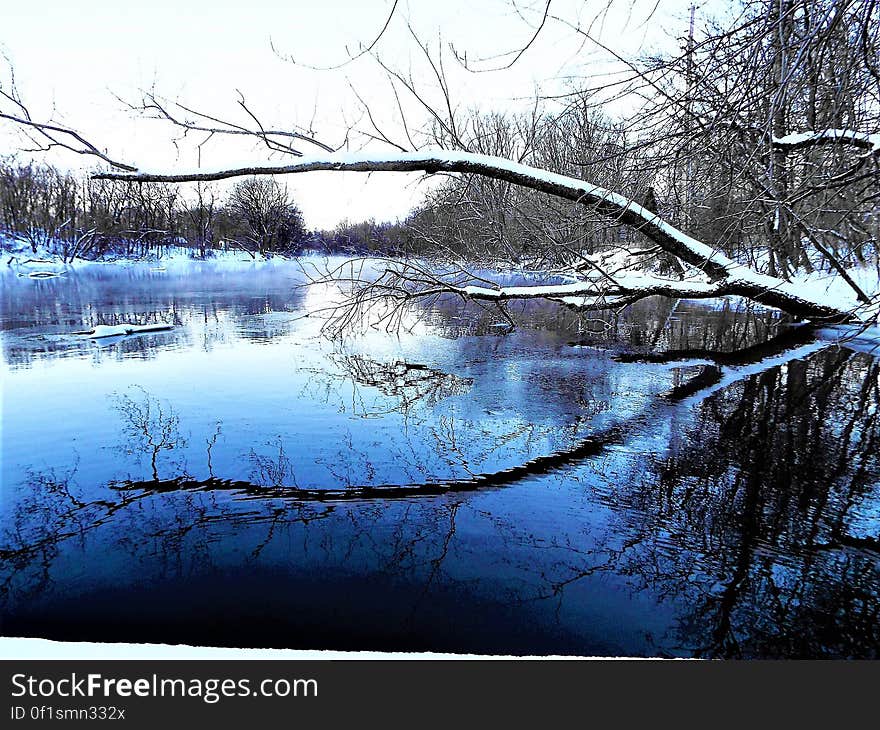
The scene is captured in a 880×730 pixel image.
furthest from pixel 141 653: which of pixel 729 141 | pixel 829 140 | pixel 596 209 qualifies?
pixel 596 209

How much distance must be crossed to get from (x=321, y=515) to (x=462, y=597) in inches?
57.3

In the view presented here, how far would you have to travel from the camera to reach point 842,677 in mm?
2482

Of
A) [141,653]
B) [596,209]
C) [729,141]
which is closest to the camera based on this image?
[141,653]

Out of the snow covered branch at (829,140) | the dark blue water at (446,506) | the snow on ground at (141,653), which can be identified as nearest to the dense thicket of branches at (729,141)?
the snow covered branch at (829,140)

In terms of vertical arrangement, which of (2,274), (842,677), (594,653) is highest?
(2,274)

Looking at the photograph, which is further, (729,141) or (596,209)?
(596,209)

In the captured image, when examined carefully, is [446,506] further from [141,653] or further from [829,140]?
[829,140]

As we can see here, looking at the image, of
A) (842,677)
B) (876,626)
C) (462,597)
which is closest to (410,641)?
(462,597)

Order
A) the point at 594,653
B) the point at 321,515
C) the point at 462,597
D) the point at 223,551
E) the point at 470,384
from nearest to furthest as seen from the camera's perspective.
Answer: the point at 594,653
the point at 462,597
the point at 223,551
the point at 321,515
the point at 470,384

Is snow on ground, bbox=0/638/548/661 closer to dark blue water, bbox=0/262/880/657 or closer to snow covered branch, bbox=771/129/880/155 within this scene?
dark blue water, bbox=0/262/880/657

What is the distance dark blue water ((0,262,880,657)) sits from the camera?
322cm

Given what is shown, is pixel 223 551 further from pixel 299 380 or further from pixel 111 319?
pixel 111 319

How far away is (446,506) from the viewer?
456 centimetres

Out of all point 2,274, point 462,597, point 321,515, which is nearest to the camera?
point 462,597
